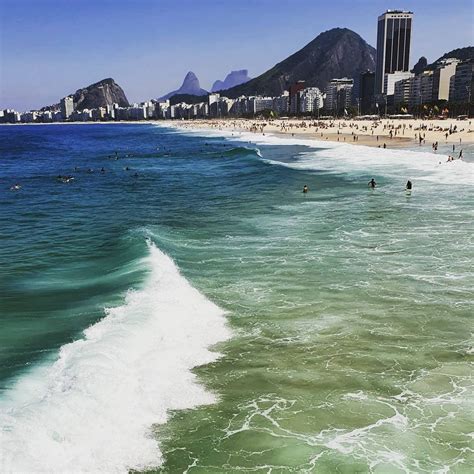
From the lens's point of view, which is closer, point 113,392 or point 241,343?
point 113,392

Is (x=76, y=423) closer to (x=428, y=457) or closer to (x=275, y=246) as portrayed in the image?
(x=428, y=457)

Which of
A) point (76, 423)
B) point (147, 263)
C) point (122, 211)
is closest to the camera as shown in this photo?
point (76, 423)

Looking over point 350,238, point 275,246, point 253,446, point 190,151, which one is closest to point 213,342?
point 253,446

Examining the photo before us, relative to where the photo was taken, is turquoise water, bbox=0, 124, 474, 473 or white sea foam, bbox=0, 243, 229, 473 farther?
turquoise water, bbox=0, 124, 474, 473

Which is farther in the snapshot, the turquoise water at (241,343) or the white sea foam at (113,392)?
the turquoise water at (241,343)
